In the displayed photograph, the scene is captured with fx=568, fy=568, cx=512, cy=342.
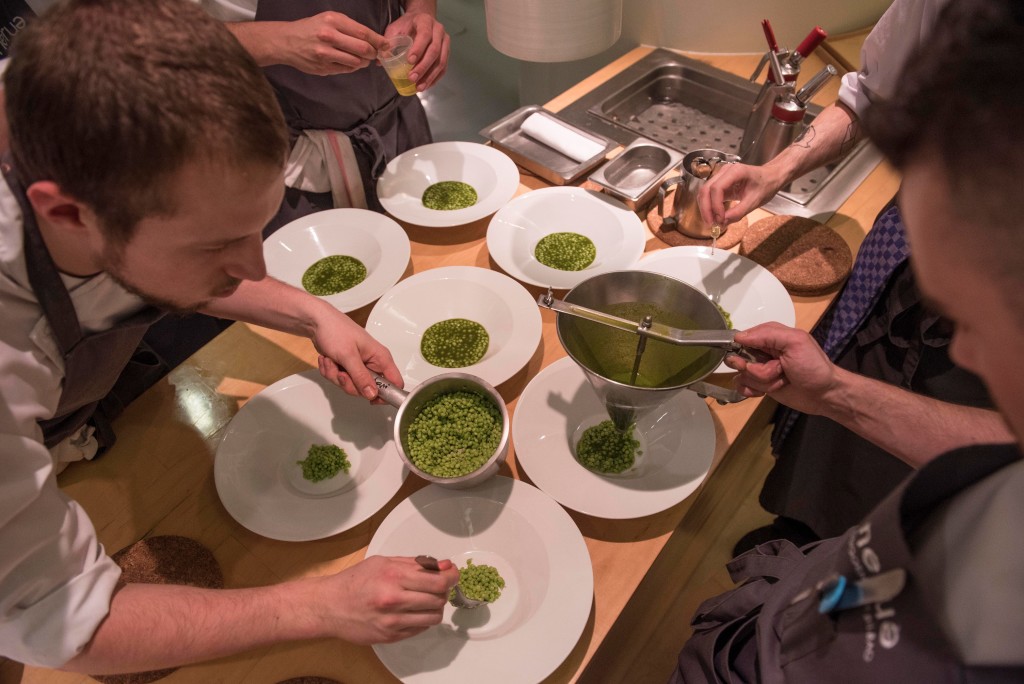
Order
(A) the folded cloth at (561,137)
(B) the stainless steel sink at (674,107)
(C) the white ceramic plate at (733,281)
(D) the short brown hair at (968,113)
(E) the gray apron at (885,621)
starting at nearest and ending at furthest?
1. (D) the short brown hair at (968,113)
2. (E) the gray apron at (885,621)
3. (C) the white ceramic plate at (733,281)
4. (A) the folded cloth at (561,137)
5. (B) the stainless steel sink at (674,107)

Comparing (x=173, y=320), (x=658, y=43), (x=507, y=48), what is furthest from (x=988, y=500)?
(x=658, y=43)

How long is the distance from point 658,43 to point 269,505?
2.82m

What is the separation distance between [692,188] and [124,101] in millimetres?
1549

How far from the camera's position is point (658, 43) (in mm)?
2918

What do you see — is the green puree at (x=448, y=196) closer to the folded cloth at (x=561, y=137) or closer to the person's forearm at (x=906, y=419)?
the folded cloth at (x=561, y=137)

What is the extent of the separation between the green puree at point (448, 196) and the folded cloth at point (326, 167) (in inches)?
12.6

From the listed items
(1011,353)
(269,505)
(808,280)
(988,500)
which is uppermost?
(1011,353)

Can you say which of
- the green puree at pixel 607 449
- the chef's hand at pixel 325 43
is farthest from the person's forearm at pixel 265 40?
the green puree at pixel 607 449

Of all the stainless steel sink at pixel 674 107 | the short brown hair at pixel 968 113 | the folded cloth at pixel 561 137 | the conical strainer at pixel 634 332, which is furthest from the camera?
the stainless steel sink at pixel 674 107

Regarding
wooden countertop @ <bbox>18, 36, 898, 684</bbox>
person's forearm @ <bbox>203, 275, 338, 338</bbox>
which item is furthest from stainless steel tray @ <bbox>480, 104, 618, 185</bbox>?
person's forearm @ <bbox>203, 275, 338, 338</bbox>

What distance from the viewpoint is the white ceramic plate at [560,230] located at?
1.82m

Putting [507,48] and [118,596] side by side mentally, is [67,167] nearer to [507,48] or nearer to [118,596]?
[118,596]

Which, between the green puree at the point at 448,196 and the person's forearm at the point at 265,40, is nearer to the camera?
the person's forearm at the point at 265,40

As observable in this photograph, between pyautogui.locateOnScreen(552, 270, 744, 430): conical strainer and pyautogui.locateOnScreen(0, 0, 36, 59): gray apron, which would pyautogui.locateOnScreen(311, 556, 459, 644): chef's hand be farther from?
pyautogui.locateOnScreen(0, 0, 36, 59): gray apron
